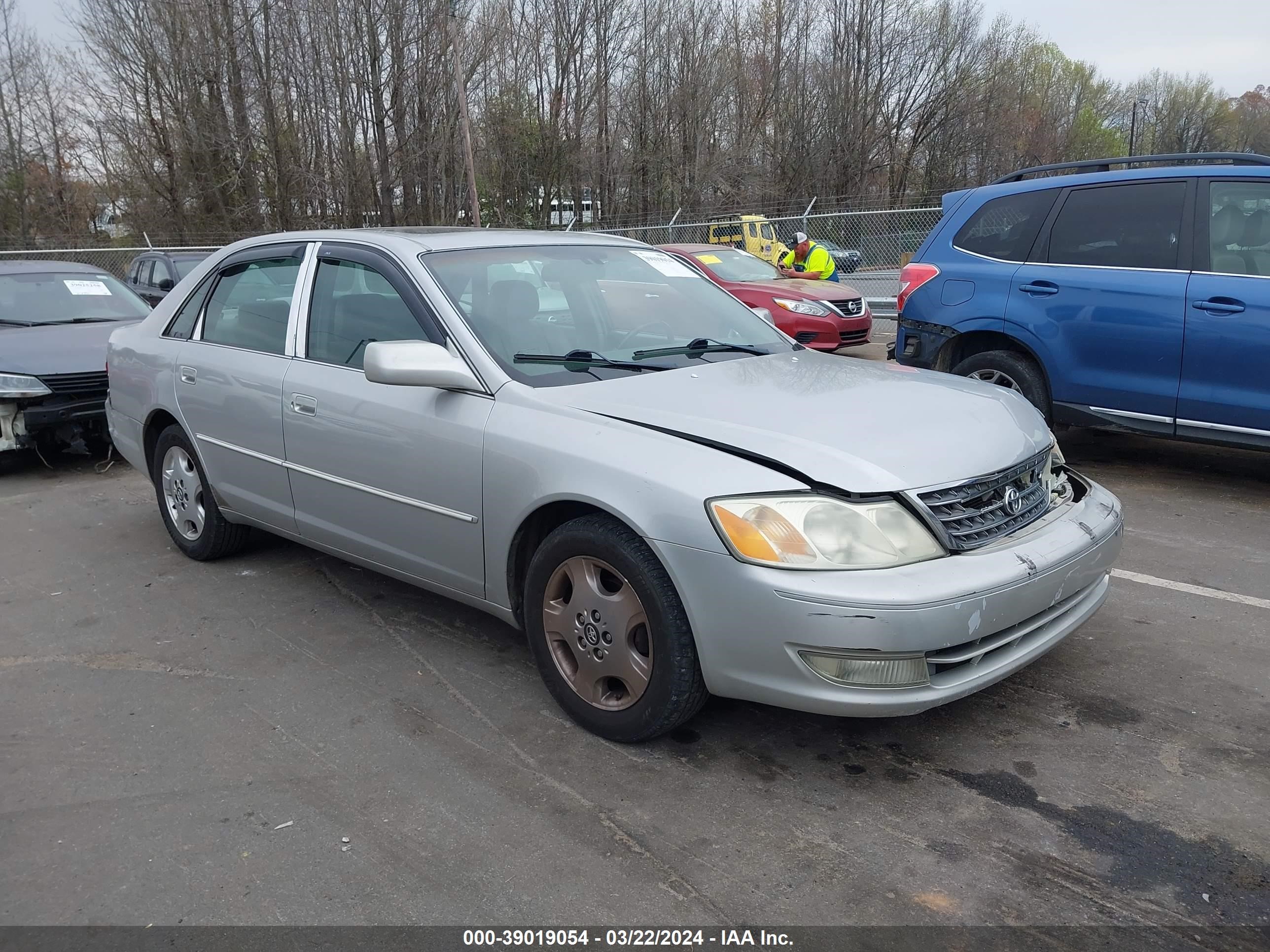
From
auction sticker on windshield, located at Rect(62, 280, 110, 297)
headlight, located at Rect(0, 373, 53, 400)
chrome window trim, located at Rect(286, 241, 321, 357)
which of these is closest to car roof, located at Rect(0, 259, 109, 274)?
auction sticker on windshield, located at Rect(62, 280, 110, 297)

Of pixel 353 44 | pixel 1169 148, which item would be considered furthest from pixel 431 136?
pixel 1169 148

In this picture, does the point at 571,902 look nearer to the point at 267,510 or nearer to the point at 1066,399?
the point at 267,510

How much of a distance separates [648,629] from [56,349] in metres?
6.59

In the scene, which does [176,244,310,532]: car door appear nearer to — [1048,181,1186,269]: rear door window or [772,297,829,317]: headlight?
[1048,181,1186,269]: rear door window

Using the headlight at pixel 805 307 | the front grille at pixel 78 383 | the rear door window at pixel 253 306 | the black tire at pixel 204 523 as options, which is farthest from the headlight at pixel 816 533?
the headlight at pixel 805 307

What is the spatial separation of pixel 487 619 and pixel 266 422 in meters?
1.30

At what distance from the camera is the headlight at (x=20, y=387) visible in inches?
275

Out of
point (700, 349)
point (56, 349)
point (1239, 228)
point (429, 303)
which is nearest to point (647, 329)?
point (700, 349)

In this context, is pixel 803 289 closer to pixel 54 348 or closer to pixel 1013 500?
pixel 54 348

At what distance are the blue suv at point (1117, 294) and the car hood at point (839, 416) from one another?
2522mm

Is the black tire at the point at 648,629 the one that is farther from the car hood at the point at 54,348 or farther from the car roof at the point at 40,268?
the car roof at the point at 40,268

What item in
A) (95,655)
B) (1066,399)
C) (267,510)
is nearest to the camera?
(95,655)

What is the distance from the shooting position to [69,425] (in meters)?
7.27

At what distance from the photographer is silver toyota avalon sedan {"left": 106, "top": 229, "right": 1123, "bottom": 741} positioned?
8.87 ft
